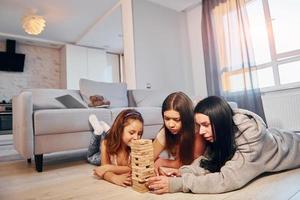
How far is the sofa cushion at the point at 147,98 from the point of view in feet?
8.76

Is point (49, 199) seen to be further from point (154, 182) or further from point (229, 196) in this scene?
point (229, 196)

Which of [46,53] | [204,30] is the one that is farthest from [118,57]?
[204,30]

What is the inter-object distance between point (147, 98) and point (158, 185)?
1.86 m

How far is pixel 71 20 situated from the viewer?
4.10 meters

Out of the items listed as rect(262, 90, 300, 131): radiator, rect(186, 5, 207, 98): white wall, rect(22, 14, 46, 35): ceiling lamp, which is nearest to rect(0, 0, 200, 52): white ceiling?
rect(186, 5, 207, 98): white wall

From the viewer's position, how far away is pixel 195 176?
902 mm

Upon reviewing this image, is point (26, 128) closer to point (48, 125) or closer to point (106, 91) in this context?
point (48, 125)

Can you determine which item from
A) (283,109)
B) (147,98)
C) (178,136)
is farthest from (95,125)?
(283,109)

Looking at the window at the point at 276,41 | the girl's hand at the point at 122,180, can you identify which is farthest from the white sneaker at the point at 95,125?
the window at the point at 276,41

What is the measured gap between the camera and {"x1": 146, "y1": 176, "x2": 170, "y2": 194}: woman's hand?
2.89ft

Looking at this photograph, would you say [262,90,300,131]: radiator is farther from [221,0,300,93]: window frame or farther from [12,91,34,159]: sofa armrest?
[12,91,34,159]: sofa armrest

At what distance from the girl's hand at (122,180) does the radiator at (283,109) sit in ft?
7.07

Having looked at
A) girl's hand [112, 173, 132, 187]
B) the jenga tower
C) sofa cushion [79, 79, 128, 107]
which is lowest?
girl's hand [112, 173, 132, 187]

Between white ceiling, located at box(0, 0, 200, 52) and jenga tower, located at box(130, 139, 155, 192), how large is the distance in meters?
3.10
